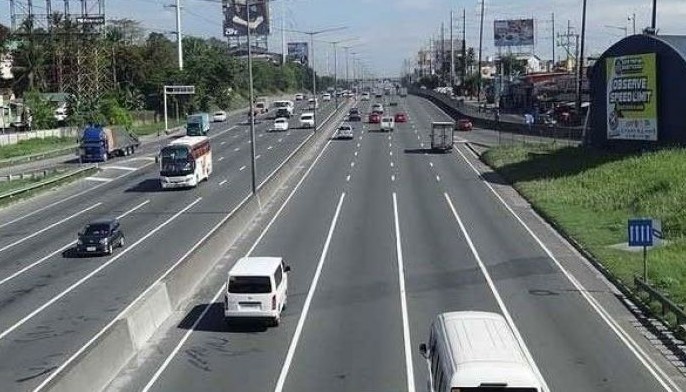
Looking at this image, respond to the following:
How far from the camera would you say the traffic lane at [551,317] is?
23.1 meters

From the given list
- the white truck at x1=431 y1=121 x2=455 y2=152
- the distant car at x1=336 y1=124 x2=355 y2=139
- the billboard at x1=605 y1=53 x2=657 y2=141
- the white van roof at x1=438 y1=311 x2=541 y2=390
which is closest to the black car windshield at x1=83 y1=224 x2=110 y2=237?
the white van roof at x1=438 y1=311 x2=541 y2=390

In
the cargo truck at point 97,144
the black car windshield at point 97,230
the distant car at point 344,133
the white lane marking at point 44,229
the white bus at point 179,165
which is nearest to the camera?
the black car windshield at point 97,230

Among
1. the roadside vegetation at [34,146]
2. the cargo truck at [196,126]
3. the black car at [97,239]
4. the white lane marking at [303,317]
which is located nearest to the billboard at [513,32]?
the cargo truck at [196,126]

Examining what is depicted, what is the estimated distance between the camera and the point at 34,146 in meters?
98.5

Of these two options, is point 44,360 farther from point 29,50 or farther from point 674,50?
point 29,50

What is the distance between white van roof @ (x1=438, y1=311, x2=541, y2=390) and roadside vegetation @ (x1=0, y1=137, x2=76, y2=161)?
75170mm

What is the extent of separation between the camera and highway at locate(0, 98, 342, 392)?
27.2 meters

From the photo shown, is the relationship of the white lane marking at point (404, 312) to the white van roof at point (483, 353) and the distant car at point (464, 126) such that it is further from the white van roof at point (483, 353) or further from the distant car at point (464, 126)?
the distant car at point (464, 126)

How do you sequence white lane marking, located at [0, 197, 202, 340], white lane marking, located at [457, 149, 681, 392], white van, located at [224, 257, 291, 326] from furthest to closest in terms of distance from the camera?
white lane marking, located at [0, 197, 202, 340]
white van, located at [224, 257, 291, 326]
white lane marking, located at [457, 149, 681, 392]

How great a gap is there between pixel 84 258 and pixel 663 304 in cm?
2250

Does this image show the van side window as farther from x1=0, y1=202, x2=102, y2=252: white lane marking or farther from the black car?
x1=0, y1=202, x2=102, y2=252: white lane marking

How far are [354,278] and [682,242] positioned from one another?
44.6 feet

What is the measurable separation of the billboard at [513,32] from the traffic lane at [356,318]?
5153 inches

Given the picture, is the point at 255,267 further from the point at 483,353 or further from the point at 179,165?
the point at 179,165
